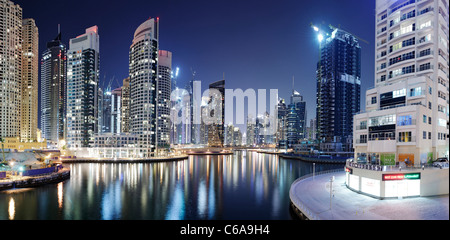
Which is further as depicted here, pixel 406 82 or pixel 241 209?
pixel 406 82

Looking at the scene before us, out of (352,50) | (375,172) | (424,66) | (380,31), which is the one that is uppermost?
(352,50)

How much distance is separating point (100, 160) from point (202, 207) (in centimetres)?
9418

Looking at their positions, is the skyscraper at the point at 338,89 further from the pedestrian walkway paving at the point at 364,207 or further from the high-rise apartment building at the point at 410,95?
the pedestrian walkway paving at the point at 364,207

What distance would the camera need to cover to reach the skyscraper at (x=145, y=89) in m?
132

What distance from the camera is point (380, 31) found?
47.6m

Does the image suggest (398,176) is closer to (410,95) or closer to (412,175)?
(412,175)

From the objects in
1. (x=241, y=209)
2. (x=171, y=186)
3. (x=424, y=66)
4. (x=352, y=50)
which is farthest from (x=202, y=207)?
(x=352, y=50)

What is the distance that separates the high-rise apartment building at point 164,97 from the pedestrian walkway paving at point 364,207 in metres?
134

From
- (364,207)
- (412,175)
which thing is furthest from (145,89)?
(412,175)

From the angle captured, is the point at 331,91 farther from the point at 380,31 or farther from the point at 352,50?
the point at 380,31

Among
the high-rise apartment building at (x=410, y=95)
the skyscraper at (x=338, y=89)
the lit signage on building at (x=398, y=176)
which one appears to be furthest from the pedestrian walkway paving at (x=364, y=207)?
the skyscraper at (x=338, y=89)

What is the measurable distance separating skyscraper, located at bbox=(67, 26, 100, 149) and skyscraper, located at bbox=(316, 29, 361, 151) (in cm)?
14500

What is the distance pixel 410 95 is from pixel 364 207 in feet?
75.3
